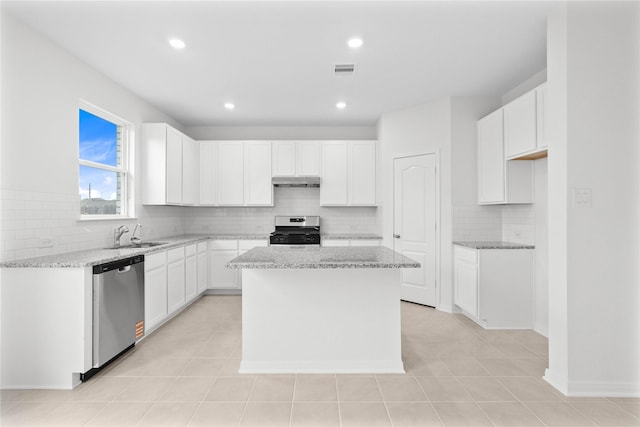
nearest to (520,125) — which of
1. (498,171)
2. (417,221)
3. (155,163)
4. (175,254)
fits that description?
(498,171)

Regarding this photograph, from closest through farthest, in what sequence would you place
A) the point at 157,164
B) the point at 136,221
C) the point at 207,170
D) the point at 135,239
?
the point at 135,239, the point at 136,221, the point at 157,164, the point at 207,170

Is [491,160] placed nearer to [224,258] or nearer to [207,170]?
[224,258]

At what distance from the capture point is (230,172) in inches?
207

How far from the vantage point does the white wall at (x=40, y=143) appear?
96.2 inches

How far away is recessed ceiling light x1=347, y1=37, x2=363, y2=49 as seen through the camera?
9.06 ft

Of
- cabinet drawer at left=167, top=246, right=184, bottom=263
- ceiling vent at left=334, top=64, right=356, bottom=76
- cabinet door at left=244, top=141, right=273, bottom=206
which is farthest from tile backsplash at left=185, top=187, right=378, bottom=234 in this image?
ceiling vent at left=334, top=64, right=356, bottom=76

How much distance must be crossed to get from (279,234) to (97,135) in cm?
262

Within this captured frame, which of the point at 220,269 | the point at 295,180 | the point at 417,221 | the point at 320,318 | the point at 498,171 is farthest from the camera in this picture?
the point at 295,180

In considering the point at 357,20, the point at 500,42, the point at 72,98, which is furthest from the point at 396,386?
the point at 72,98

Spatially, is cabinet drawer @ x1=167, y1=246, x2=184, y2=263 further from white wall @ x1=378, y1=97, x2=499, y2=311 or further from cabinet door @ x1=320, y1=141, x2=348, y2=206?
white wall @ x1=378, y1=97, x2=499, y2=311

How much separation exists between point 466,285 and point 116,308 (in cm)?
363

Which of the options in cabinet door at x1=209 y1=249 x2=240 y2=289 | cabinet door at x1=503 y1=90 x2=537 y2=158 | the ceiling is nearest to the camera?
the ceiling

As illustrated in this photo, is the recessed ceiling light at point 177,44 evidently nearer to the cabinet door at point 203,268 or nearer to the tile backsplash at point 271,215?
the cabinet door at point 203,268

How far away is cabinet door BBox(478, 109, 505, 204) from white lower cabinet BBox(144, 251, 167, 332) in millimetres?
3881
